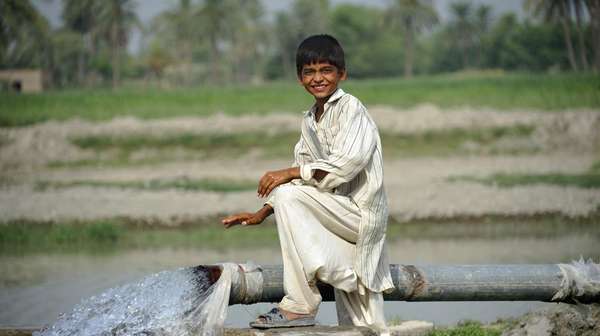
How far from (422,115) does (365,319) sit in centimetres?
1329

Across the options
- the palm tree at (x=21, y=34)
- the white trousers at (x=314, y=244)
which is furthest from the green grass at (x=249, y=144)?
the white trousers at (x=314, y=244)

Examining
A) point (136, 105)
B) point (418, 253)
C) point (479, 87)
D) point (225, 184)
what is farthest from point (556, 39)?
point (418, 253)

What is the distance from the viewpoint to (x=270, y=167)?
15.7 metres

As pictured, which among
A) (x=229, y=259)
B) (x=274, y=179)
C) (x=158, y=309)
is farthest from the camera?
(x=229, y=259)

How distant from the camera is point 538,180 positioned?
1412 centimetres

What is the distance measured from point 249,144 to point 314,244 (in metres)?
12.6

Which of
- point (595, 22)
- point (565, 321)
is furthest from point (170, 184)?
point (595, 22)

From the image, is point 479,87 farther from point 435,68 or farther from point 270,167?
point 435,68

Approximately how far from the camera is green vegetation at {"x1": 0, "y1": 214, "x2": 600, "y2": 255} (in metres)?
11.4

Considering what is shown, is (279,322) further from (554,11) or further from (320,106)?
(554,11)

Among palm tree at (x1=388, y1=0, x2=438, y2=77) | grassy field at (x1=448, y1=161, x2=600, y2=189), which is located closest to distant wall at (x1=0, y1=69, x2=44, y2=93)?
palm tree at (x1=388, y1=0, x2=438, y2=77)

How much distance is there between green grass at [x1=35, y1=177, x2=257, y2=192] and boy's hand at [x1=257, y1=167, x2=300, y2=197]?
31.0 feet

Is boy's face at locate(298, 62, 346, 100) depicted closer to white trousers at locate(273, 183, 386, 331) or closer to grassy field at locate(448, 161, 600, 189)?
white trousers at locate(273, 183, 386, 331)

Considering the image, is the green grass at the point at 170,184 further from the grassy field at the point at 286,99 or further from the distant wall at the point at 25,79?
the distant wall at the point at 25,79
